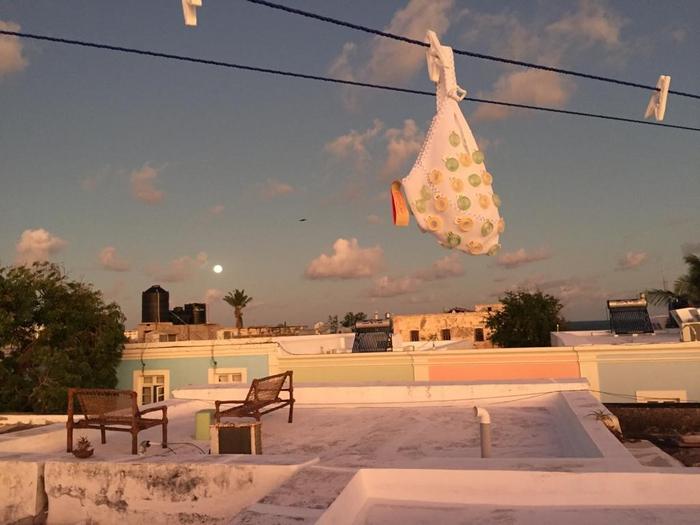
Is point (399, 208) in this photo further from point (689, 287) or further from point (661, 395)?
point (689, 287)

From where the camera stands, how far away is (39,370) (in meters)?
17.9

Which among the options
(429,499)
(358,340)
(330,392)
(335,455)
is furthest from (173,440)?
(358,340)

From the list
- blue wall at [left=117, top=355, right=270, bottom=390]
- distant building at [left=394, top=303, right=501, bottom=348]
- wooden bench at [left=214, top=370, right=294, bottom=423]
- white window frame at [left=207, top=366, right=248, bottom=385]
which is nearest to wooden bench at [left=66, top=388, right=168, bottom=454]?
wooden bench at [left=214, top=370, right=294, bottom=423]

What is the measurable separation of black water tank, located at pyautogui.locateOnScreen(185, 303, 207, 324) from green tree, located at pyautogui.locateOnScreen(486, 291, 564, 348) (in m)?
17.2

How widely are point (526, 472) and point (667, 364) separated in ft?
44.6

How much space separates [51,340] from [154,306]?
14614 mm

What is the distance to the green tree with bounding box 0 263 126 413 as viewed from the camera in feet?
57.6

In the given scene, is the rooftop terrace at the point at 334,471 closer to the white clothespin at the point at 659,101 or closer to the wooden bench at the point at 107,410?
the wooden bench at the point at 107,410

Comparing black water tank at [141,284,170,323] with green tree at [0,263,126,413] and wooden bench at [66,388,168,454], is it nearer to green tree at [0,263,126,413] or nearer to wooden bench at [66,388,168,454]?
green tree at [0,263,126,413]

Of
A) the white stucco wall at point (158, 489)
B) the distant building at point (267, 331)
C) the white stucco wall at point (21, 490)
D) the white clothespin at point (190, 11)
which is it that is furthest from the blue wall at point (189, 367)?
the white clothespin at point (190, 11)

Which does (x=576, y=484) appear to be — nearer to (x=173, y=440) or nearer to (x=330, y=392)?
(x=173, y=440)

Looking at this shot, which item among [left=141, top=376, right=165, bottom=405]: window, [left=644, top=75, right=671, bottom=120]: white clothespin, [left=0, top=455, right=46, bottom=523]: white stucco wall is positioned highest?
[left=644, top=75, right=671, bottom=120]: white clothespin

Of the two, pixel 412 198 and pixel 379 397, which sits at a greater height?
pixel 412 198

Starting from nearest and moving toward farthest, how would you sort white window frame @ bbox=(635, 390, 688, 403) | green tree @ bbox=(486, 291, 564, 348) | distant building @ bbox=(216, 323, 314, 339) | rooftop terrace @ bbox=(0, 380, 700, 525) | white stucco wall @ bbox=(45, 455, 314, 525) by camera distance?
rooftop terrace @ bbox=(0, 380, 700, 525) → white stucco wall @ bbox=(45, 455, 314, 525) → white window frame @ bbox=(635, 390, 688, 403) → distant building @ bbox=(216, 323, 314, 339) → green tree @ bbox=(486, 291, 564, 348)
